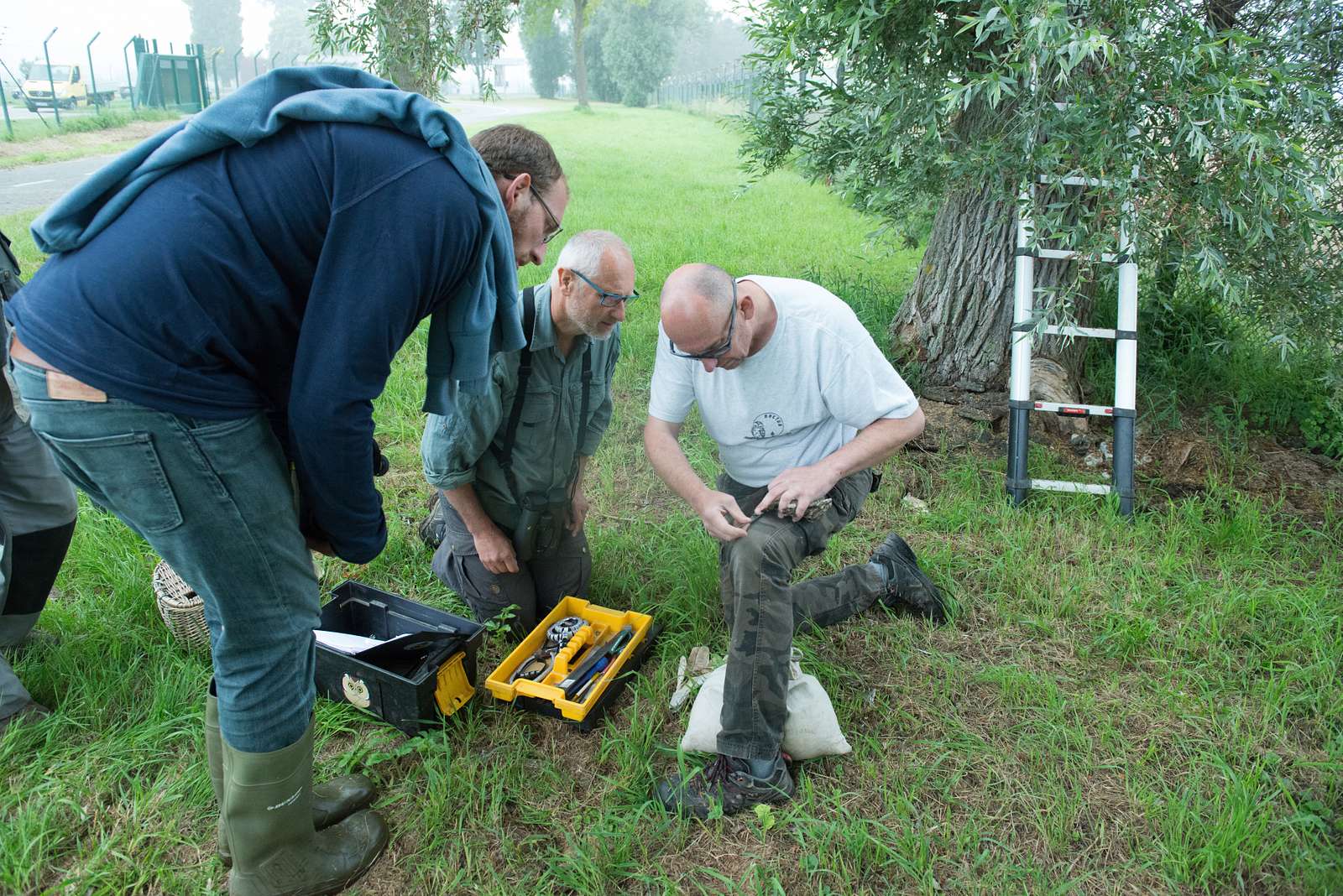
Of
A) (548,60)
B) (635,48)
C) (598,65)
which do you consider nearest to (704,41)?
(548,60)

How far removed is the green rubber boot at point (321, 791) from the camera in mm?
2182

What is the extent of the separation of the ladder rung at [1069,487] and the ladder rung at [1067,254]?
1.08m

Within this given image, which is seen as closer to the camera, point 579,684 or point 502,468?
point 579,684

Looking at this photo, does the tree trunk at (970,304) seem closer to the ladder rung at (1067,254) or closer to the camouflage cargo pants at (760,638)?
the ladder rung at (1067,254)

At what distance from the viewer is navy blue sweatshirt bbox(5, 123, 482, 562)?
5.03ft

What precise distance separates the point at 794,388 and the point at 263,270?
1741 millimetres

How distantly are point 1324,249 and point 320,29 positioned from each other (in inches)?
233

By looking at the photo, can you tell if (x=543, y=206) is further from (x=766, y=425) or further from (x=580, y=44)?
(x=580, y=44)

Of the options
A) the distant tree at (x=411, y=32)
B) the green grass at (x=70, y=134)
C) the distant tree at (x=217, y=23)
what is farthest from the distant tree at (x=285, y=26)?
the distant tree at (x=411, y=32)

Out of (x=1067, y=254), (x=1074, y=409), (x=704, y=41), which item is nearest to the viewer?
(x=1067, y=254)

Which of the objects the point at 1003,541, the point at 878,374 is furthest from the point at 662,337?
the point at 1003,541

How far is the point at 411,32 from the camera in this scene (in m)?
5.36

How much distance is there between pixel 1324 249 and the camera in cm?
438

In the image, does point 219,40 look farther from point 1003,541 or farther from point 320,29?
point 1003,541
